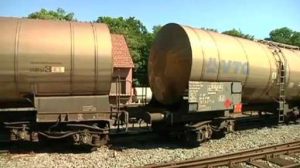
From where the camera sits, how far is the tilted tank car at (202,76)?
13.3m

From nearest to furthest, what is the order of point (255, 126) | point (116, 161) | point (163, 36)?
point (116, 161) → point (163, 36) → point (255, 126)

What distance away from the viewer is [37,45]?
38.0 ft

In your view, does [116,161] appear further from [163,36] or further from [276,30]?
[276,30]

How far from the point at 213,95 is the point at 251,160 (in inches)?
125

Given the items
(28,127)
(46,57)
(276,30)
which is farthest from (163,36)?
(276,30)

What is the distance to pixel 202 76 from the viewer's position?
13.5 metres

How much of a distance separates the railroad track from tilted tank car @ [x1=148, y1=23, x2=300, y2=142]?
7.64 feet

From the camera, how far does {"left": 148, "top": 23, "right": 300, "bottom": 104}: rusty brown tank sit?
13383mm

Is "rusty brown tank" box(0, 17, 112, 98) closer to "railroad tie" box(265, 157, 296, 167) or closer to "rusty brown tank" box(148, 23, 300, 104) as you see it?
"rusty brown tank" box(148, 23, 300, 104)

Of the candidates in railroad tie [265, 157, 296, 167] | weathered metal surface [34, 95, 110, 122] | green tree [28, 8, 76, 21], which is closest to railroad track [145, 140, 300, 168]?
railroad tie [265, 157, 296, 167]

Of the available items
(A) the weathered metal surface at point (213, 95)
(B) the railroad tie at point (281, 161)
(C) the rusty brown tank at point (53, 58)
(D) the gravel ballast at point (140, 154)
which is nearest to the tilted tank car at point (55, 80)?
(C) the rusty brown tank at point (53, 58)

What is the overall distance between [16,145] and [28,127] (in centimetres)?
127

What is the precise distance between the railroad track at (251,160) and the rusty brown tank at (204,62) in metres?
3.03

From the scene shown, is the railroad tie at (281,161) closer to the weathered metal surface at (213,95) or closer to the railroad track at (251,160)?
the railroad track at (251,160)
